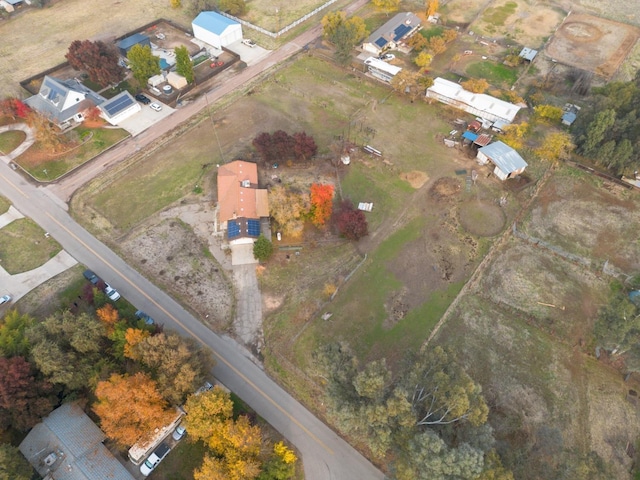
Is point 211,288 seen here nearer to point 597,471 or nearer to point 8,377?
point 8,377

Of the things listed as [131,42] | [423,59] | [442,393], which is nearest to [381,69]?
[423,59]

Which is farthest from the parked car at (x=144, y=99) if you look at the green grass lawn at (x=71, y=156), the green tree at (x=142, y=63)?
the green grass lawn at (x=71, y=156)

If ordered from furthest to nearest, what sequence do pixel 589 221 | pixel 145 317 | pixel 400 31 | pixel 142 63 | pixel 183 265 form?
pixel 400 31 < pixel 142 63 < pixel 589 221 < pixel 183 265 < pixel 145 317

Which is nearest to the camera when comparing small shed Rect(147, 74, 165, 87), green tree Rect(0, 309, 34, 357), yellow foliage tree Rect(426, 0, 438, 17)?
green tree Rect(0, 309, 34, 357)

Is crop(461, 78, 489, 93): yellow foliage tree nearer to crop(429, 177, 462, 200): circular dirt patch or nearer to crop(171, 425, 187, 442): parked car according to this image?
crop(429, 177, 462, 200): circular dirt patch

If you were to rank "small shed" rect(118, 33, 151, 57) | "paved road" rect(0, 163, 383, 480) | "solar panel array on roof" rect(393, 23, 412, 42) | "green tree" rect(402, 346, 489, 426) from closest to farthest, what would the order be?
"green tree" rect(402, 346, 489, 426), "paved road" rect(0, 163, 383, 480), "small shed" rect(118, 33, 151, 57), "solar panel array on roof" rect(393, 23, 412, 42)

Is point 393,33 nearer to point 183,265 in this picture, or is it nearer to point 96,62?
point 96,62

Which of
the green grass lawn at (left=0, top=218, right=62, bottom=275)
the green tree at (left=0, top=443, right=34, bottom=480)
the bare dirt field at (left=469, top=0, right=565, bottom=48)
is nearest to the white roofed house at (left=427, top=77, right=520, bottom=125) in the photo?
the bare dirt field at (left=469, top=0, right=565, bottom=48)
